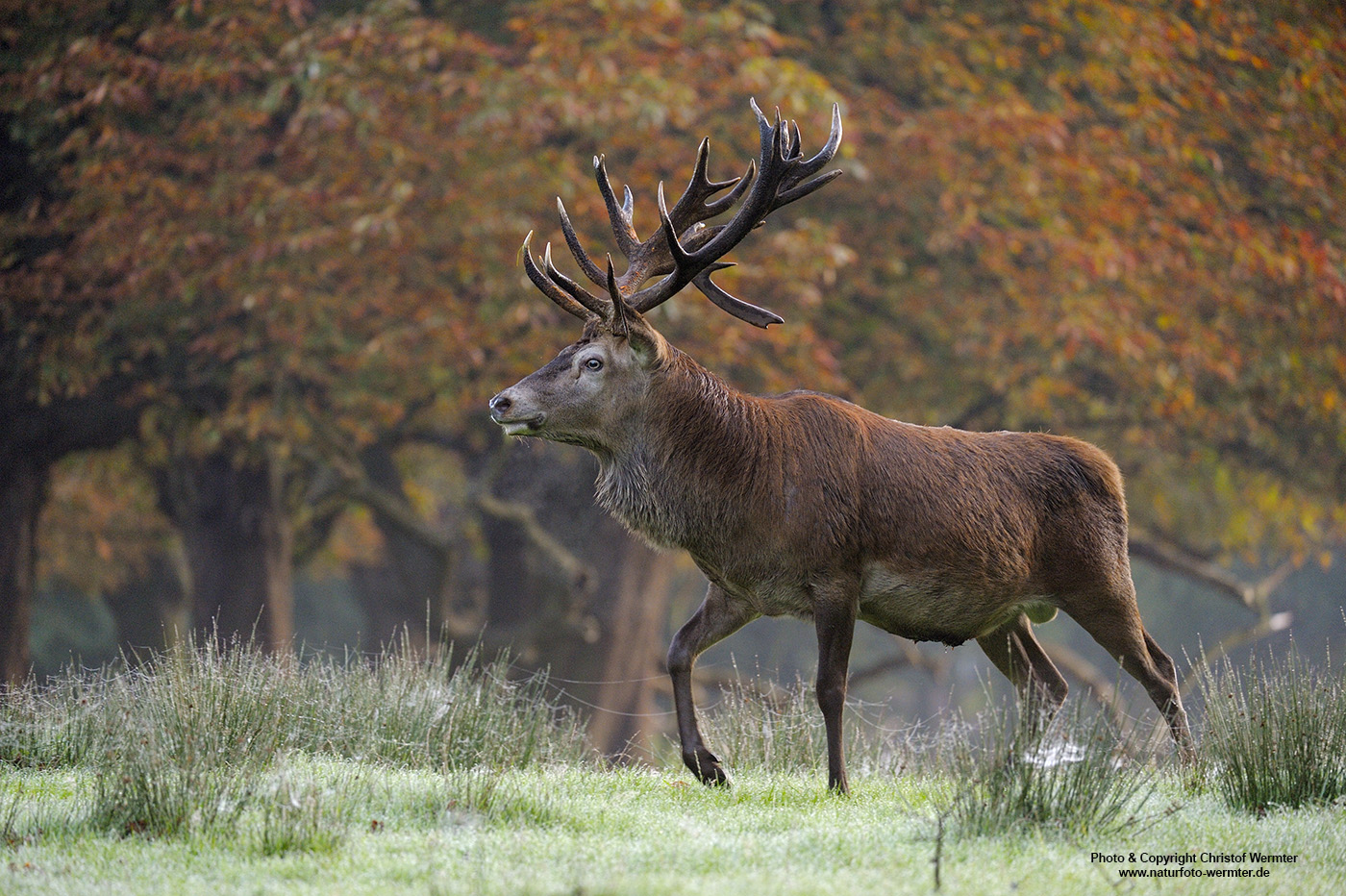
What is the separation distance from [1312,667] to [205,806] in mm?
4783

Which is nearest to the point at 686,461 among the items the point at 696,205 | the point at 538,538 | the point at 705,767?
the point at 705,767

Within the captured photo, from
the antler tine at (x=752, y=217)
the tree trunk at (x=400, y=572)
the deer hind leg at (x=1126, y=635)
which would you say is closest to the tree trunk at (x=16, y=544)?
the tree trunk at (x=400, y=572)

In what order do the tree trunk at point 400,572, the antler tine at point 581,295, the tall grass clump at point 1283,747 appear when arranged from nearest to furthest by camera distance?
the tall grass clump at point 1283,747 < the antler tine at point 581,295 < the tree trunk at point 400,572

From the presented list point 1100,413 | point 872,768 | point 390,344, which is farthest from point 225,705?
point 1100,413

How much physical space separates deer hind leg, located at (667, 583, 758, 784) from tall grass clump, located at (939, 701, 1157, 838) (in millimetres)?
1407

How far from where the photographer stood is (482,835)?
4965 mm

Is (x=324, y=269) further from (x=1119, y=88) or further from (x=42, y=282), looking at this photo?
(x=1119, y=88)

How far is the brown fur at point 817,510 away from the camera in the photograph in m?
6.25

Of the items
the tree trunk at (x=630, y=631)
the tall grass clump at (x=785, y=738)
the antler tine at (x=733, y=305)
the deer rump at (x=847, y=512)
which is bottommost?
the tree trunk at (x=630, y=631)

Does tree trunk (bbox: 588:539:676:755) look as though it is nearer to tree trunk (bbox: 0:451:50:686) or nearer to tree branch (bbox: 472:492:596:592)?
tree branch (bbox: 472:492:596:592)

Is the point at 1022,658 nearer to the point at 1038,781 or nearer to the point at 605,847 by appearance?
the point at 1038,781

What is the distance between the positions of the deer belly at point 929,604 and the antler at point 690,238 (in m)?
1.42

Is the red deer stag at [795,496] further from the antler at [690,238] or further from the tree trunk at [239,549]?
the tree trunk at [239,549]

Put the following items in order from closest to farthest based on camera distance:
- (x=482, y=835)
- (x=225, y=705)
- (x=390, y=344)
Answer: (x=482, y=835), (x=225, y=705), (x=390, y=344)
